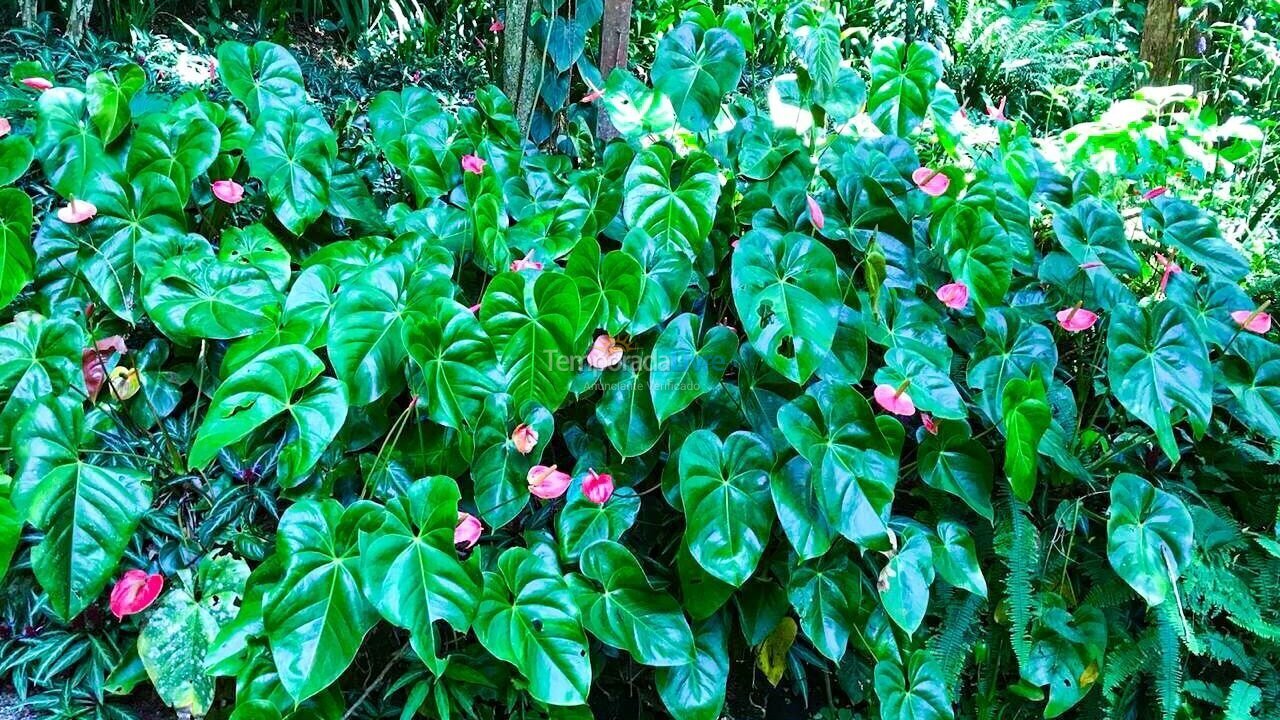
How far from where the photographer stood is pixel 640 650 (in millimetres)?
1620

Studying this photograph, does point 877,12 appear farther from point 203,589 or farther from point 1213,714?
point 203,589

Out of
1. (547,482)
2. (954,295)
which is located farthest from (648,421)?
(954,295)

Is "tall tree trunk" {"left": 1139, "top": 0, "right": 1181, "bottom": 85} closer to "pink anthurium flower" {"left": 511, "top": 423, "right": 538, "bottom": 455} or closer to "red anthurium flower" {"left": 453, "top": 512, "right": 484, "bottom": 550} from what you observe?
"pink anthurium flower" {"left": 511, "top": 423, "right": 538, "bottom": 455}

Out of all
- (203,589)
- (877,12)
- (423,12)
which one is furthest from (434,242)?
(877,12)

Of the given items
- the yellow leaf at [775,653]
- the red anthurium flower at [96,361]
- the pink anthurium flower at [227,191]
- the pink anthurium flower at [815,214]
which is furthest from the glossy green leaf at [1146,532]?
the red anthurium flower at [96,361]

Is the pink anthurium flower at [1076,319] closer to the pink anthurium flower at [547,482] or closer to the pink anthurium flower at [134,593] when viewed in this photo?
the pink anthurium flower at [547,482]

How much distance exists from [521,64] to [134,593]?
193 cm

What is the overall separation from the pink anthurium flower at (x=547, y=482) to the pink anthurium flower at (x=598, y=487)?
47 mm

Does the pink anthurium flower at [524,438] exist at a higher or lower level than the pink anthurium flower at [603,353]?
lower

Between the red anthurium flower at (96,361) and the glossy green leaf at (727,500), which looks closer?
the glossy green leaf at (727,500)

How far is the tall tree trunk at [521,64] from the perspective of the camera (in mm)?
2818

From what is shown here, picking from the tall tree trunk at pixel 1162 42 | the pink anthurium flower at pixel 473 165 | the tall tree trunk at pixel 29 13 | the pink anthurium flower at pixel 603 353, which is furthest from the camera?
the tall tree trunk at pixel 1162 42

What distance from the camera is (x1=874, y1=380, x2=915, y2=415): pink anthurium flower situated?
160 centimetres

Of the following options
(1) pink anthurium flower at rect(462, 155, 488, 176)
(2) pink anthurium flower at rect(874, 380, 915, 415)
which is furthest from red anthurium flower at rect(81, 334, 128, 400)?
(2) pink anthurium flower at rect(874, 380, 915, 415)
